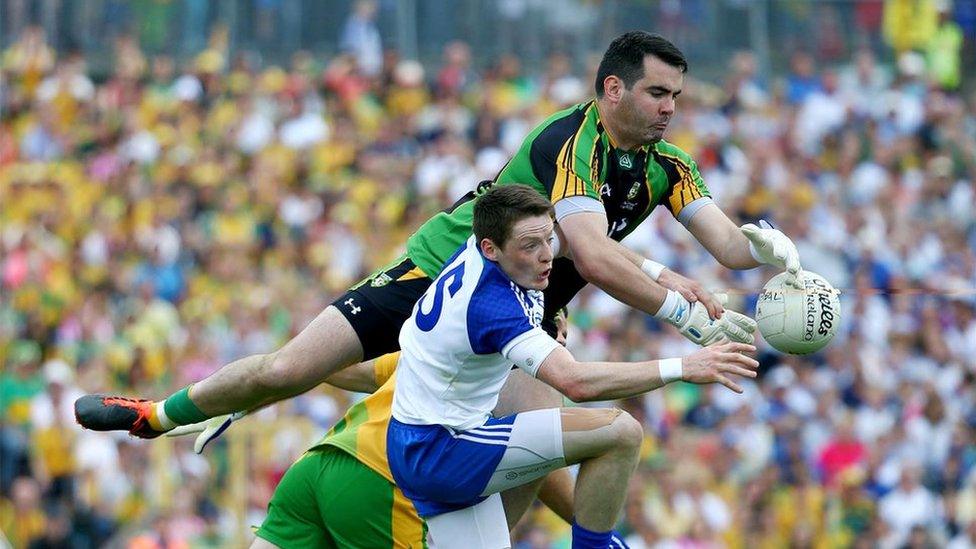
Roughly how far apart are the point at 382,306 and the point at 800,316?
6.20 ft

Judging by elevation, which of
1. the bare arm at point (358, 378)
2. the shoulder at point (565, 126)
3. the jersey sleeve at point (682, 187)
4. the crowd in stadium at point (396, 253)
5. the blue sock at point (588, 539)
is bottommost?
the crowd in stadium at point (396, 253)

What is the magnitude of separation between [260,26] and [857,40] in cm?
675

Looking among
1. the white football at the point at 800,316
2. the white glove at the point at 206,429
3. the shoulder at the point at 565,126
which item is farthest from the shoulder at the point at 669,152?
the white glove at the point at 206,429

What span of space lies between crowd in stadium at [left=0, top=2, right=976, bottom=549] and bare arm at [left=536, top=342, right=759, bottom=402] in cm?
A: 659

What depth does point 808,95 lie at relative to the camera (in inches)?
787

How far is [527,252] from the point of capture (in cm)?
743

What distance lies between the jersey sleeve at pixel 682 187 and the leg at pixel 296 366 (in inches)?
65.7

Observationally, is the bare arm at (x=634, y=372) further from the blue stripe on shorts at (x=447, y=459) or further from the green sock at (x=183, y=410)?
the green sock at (x=183, y=410)

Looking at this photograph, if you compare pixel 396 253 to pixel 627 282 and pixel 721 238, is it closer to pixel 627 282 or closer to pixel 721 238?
pixel 721 238

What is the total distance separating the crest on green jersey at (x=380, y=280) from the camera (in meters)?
8.46

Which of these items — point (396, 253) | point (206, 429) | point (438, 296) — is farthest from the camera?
point (396, 253)

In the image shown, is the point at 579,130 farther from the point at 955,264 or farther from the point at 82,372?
the point at 955,264

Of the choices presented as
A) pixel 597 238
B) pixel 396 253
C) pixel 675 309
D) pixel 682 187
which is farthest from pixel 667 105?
pixel 396 253

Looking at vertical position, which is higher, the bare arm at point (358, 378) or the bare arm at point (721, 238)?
the bare arm at point (721, 238)
